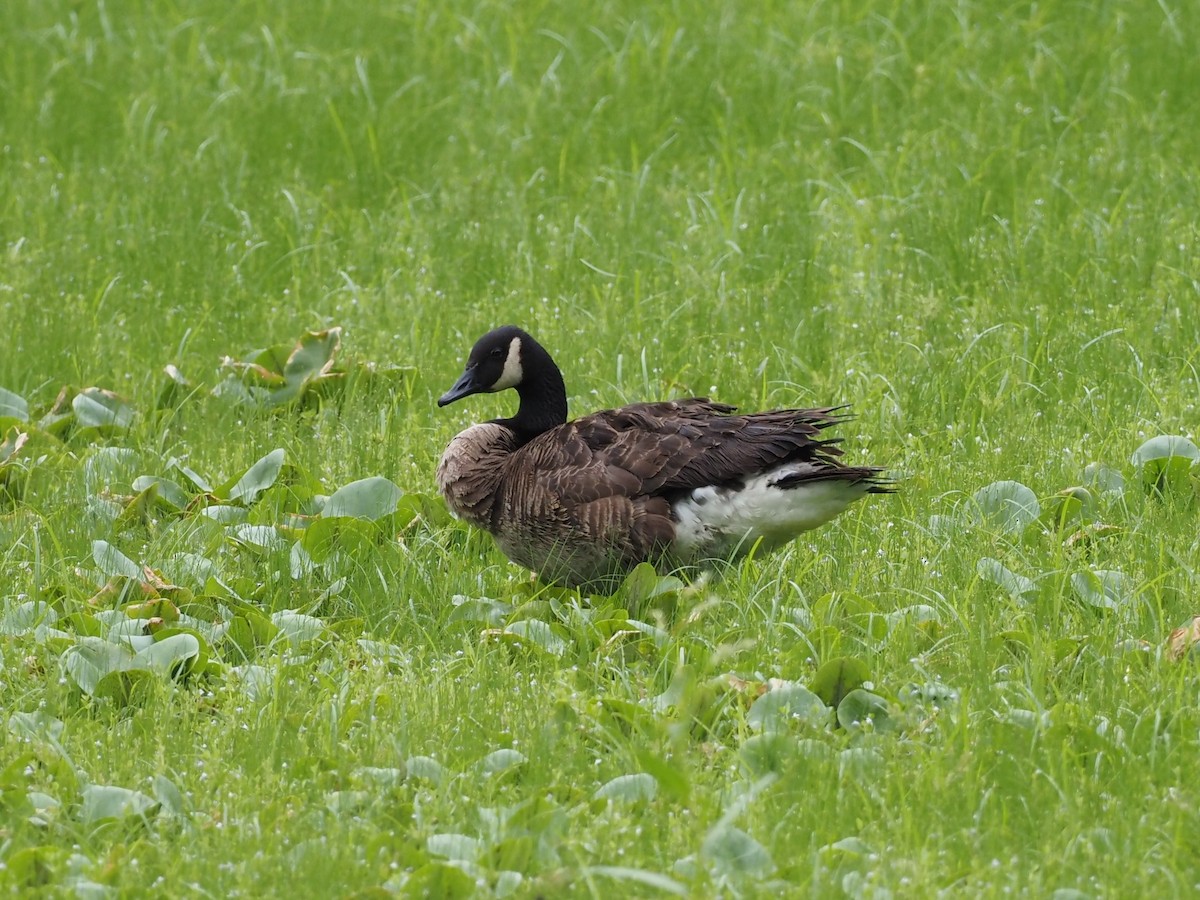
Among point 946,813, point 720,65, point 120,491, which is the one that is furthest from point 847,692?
point 720,65

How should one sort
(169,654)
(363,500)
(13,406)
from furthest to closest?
(13,406) < (363,500) < (169,654)

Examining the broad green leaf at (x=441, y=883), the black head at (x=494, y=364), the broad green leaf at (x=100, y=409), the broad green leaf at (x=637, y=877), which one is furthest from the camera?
Answer: the broad green leaf at (x=100, y=409)

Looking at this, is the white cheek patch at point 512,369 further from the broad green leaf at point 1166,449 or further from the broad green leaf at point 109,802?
the broad green leaf at point 109,802

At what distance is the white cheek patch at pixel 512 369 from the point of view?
6.14 m

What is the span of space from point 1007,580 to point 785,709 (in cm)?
117

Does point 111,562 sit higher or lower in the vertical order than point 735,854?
lower

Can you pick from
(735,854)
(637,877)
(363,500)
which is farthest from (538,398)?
(637,877)

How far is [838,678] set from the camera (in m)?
4.52

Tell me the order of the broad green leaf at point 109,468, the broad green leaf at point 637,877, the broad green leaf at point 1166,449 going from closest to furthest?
the broad green leaf at point 637,877
the broad green leaf at point 1166,449
the broad green leaf at point 109,468

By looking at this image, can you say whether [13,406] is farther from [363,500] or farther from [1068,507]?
[1068,507]

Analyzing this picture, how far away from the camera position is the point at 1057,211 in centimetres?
873

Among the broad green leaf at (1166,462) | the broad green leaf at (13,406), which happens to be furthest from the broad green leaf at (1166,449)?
the broad green leaf at (13,406)

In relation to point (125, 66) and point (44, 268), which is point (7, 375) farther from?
point (125, 66)

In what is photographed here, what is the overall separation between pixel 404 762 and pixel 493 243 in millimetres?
4763
